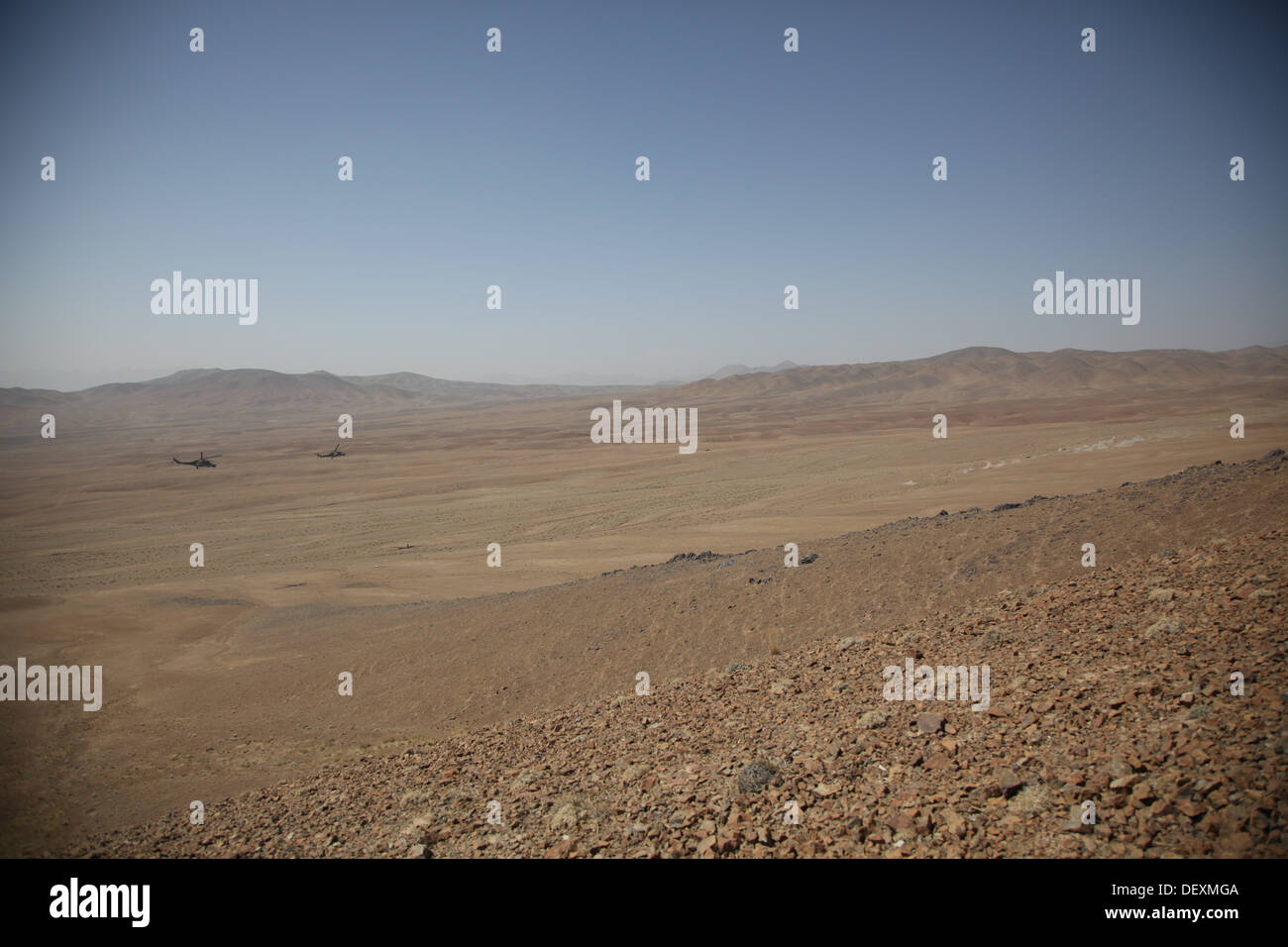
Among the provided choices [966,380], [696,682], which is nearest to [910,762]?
[696,682]

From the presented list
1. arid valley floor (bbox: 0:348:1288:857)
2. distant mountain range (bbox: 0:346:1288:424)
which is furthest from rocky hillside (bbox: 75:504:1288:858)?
distant mountain range (bbox: 0:346:1288:424)

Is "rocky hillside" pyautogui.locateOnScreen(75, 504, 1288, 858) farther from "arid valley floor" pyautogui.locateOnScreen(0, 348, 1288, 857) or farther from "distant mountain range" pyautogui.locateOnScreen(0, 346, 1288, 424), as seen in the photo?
"distant mountain range" pyautogui.locateOnScreen(0, 346, 1288, 424)

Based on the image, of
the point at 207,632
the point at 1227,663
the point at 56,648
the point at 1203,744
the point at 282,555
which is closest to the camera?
the point at 1203,744

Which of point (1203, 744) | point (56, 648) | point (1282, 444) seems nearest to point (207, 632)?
point (56, 648)

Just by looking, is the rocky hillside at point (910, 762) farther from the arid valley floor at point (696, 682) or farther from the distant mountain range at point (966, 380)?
the distant mountain range at point (966, 380)
